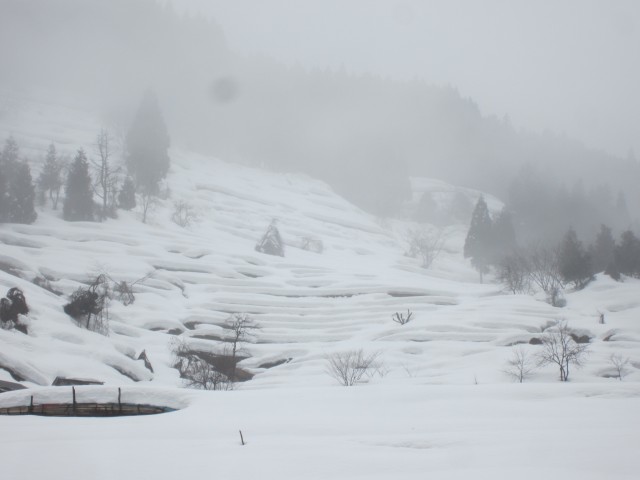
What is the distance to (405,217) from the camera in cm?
8712

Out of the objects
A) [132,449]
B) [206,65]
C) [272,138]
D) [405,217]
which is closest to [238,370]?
[132,449]

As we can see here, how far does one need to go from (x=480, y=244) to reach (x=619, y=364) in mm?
40667

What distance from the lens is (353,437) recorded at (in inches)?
307

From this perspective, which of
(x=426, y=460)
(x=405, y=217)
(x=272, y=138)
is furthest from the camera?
(x=272, y=138)

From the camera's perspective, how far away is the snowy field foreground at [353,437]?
5934 mm

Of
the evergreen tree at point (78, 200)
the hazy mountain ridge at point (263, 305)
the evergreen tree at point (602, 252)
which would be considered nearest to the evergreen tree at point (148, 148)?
the hazy mountain ridge at point (263, 305)

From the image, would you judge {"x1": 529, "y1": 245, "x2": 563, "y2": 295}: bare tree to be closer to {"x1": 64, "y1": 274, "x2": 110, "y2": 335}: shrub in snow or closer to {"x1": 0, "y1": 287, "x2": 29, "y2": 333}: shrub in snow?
{"x1": 64, "y1": 274, "x2": 110, "y2": 335}: shrub in snow

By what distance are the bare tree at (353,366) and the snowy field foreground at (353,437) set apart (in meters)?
10.7

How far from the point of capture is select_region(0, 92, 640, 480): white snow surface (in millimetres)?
6520

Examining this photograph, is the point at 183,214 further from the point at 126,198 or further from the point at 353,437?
the point at 353,437

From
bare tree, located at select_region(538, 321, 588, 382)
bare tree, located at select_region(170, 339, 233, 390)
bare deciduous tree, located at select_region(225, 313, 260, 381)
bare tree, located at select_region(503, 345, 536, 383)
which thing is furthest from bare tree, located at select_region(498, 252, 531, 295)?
bare tree, located at select_region(170, 339, 233, 390)

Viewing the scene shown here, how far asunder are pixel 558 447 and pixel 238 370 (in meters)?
21.8

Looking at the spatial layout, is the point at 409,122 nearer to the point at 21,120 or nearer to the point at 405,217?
the point at 405,217

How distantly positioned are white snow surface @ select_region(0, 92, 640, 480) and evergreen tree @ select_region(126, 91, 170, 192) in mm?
3682
